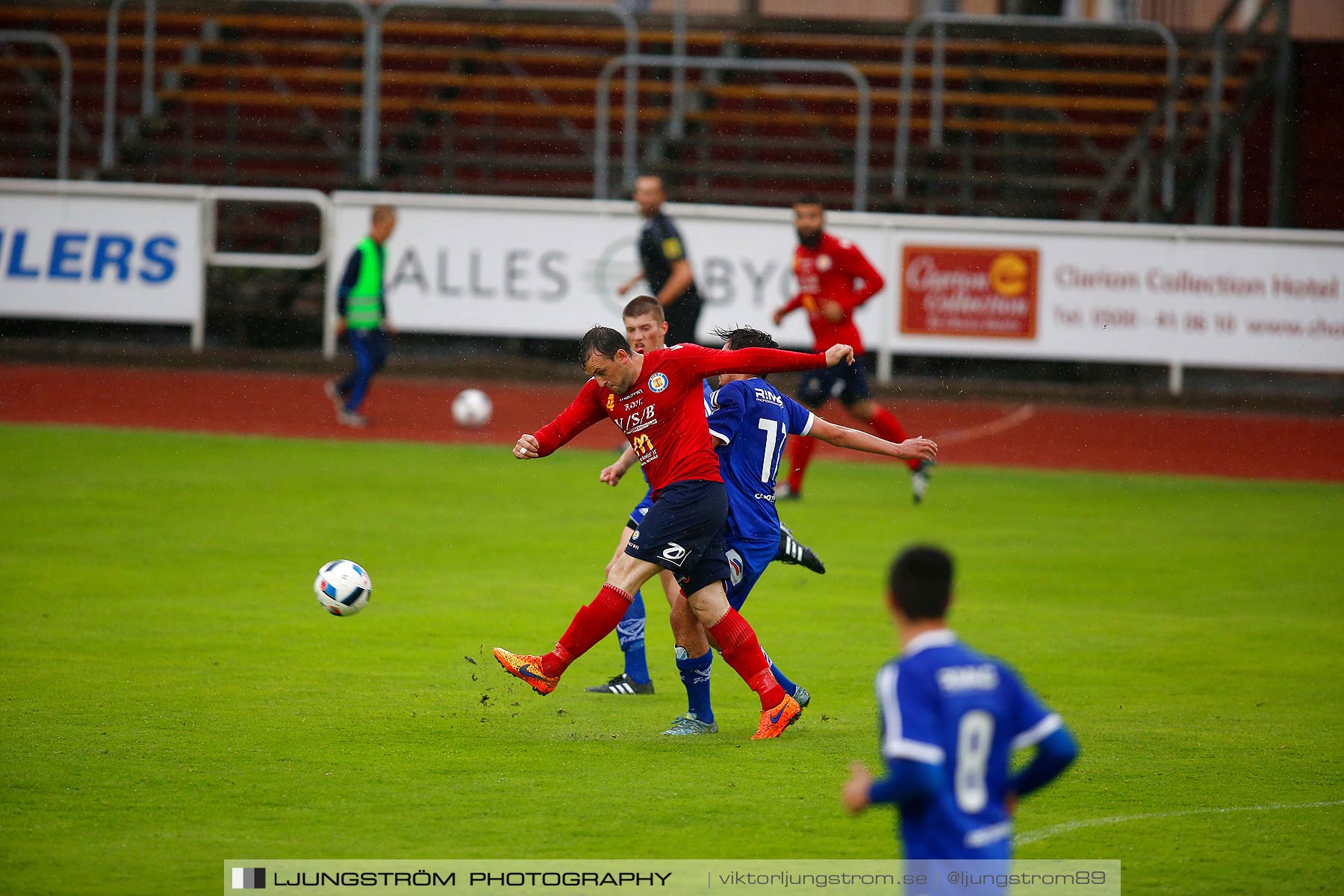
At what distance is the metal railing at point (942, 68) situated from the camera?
889 inches

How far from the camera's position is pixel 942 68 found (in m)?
23.9

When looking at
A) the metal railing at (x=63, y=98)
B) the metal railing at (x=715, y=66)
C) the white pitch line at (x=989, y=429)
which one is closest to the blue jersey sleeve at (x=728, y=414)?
the white pitch line at (x=989, y=429)

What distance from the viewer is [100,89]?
25125 mm

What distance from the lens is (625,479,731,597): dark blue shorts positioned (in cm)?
693

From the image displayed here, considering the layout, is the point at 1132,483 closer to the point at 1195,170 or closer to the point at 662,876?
the point at 1195,170

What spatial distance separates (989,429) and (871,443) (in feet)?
40.9

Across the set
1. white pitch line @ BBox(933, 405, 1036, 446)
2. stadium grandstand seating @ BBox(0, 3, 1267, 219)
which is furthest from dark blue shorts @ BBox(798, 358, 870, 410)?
stadium grandstand seating @ BBox(0, 3, 1267, 219)

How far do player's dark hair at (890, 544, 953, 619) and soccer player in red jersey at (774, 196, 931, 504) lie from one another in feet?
31.7

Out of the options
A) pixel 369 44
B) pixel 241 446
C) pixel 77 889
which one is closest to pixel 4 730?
pixel 77 889

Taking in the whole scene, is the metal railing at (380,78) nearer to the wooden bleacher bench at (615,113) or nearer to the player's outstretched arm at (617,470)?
the wooden bleacher bench at (615,113)

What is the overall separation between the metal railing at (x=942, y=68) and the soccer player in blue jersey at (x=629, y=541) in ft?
49.1

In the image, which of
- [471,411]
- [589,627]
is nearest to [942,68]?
[471,411]

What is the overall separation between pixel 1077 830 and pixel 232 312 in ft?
58.5

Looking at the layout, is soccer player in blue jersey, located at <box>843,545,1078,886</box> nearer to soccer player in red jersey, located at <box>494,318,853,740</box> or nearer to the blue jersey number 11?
soccer player in red jersey, located at <box>494,318,853,740</box>
